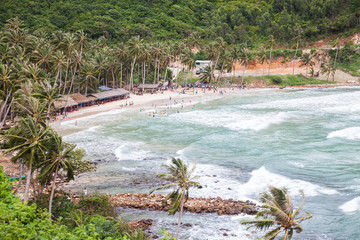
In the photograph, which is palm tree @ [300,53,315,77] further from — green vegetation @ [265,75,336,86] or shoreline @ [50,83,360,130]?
shoreline @ [50,83,360,130]

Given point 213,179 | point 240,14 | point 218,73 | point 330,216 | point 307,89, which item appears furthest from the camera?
point 240,14

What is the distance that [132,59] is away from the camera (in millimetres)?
101938

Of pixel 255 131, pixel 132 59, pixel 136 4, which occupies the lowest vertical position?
pixel 255 131

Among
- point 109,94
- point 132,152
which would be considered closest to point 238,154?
point 132,152

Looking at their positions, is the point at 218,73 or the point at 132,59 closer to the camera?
the point at 132,59

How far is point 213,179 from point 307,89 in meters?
86.7

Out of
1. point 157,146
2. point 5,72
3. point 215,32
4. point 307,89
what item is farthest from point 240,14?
point 5,72

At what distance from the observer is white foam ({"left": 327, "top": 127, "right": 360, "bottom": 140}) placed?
59.5m

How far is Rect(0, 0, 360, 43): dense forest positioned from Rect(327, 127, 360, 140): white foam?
81258 millimetres

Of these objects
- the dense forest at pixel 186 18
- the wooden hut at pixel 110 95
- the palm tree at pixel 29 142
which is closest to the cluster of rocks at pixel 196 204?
the palm tree at pixel 29 142

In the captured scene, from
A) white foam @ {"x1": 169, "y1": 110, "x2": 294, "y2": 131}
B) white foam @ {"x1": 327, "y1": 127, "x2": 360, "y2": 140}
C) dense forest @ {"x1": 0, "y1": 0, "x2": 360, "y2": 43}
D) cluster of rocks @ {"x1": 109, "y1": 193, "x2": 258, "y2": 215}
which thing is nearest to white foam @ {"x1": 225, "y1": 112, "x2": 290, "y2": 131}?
white foam @ {"x1": 169, "y1": 110, "x2": 294, "y2": 131}

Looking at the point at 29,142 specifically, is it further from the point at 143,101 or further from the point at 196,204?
the point at 143,101

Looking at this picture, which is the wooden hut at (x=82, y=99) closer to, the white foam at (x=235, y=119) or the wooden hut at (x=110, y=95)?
the wooden hut at (x=110, y=95)

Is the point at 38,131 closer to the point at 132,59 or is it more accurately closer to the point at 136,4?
the point at 132,59
